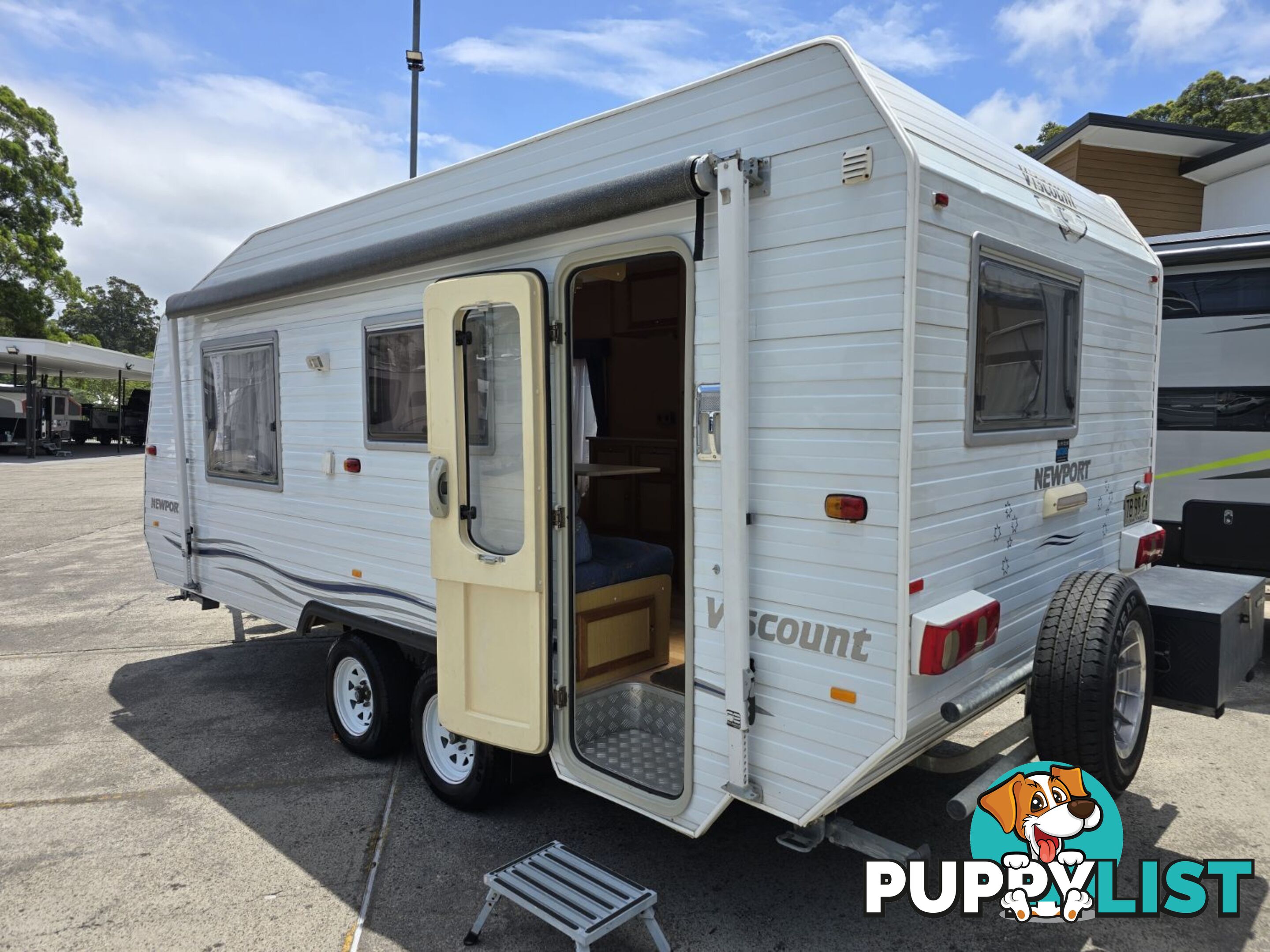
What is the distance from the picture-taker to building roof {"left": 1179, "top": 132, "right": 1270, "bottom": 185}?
33.9 ft

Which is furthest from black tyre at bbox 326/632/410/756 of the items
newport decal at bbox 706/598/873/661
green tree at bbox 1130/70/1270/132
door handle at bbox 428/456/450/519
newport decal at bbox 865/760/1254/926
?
green tree at bbox 1130/70/1270/132

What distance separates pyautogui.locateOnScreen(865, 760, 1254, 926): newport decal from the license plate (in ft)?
5.15

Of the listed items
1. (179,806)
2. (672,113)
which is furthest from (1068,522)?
(179,806)

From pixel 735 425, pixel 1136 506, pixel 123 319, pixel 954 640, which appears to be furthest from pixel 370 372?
pixel 123 319

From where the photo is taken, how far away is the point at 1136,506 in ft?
13.4

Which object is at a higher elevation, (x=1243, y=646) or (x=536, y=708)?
(x=1243, y=646)

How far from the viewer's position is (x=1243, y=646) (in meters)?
3.32

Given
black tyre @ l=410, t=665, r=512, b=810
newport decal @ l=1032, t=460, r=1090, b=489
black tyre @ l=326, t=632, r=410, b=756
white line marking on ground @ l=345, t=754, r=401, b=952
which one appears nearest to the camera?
white line marking on ground @ l=345, t=754, r=401, b=952

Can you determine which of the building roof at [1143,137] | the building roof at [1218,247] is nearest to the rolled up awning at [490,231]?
the building roof at [1218,247]

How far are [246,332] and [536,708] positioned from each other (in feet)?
9.69

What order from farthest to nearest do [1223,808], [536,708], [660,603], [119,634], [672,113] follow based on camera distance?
[119,634]
[660,603]
[1223,808]
[536,708]
[672,113]

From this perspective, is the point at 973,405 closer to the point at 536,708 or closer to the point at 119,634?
the point at 536,708

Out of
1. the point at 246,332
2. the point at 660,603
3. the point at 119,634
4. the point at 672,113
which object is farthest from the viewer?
the point at 119,634

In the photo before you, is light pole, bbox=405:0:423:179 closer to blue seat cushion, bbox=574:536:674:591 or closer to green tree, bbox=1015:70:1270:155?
blue seat cushion, bbox=574:536:674:591
